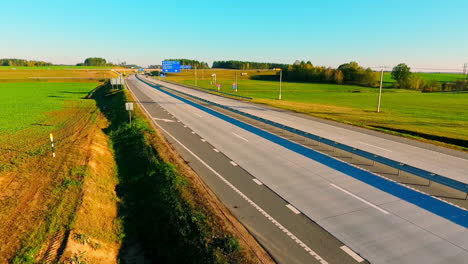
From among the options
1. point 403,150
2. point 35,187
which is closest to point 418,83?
point 403,150

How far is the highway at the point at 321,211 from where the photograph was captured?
9.18 metres

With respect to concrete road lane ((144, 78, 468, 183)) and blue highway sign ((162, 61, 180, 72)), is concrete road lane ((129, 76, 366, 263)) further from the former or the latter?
blue highway sign ((162, 61, 180, 72))

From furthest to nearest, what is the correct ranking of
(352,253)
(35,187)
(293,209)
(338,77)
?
(338,77)
(35,187)
(293,209)
(352,253)

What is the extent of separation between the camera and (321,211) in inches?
462

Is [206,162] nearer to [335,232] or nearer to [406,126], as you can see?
[335,232]

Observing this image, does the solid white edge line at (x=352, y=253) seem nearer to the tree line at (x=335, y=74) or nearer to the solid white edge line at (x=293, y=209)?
the solid white edge line at (x=293, y=209)

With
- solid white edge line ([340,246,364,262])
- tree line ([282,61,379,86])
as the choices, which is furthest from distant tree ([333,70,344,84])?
solid white edge line ([340,246,364,262])

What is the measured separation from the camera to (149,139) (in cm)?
2242

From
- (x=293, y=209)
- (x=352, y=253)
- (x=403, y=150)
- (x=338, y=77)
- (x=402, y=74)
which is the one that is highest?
(x=402, y=74)

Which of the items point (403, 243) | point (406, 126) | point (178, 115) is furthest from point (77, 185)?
point (406, 126)

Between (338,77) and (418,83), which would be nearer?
(418,83)

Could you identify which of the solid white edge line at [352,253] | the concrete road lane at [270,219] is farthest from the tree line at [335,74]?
the solid white edge line at [352,253]

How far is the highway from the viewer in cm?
918

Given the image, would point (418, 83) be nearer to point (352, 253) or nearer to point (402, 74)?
point (402, 74)
